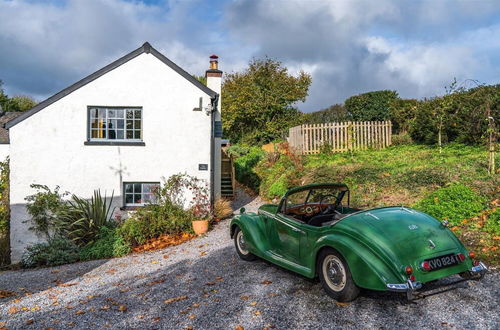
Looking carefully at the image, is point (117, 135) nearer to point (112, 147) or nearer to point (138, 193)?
point (112, 147)

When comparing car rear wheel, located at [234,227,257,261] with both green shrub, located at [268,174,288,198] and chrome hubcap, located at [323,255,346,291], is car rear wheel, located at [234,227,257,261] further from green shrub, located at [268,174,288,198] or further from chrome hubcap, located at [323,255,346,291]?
green shrub, located at [268,174,288,198]

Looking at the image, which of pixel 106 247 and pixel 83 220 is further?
pixel 83 220

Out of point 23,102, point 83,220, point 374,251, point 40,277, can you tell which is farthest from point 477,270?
point 23,102

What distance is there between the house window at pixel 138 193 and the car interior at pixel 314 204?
265 inches

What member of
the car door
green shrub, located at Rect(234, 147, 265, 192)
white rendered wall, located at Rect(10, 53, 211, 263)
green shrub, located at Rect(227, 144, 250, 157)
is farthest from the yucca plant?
green shrub, located at Rect(227, 144, 250, 157)

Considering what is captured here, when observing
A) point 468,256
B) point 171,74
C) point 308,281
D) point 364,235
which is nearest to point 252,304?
point 308,281

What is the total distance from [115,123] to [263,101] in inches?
656

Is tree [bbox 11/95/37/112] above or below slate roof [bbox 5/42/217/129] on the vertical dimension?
above

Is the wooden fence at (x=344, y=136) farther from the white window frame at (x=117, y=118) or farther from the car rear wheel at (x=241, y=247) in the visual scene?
the car rear wheel at (x=241, y=247)

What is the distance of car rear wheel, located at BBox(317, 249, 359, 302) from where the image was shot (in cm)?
454

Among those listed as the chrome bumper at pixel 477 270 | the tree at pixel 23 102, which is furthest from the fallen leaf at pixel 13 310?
the tree at pixel 23 102

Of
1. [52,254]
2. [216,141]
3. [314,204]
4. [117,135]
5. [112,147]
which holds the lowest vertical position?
[52,254]

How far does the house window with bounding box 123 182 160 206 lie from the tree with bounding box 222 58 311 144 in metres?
15.8

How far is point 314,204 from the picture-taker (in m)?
6.30
